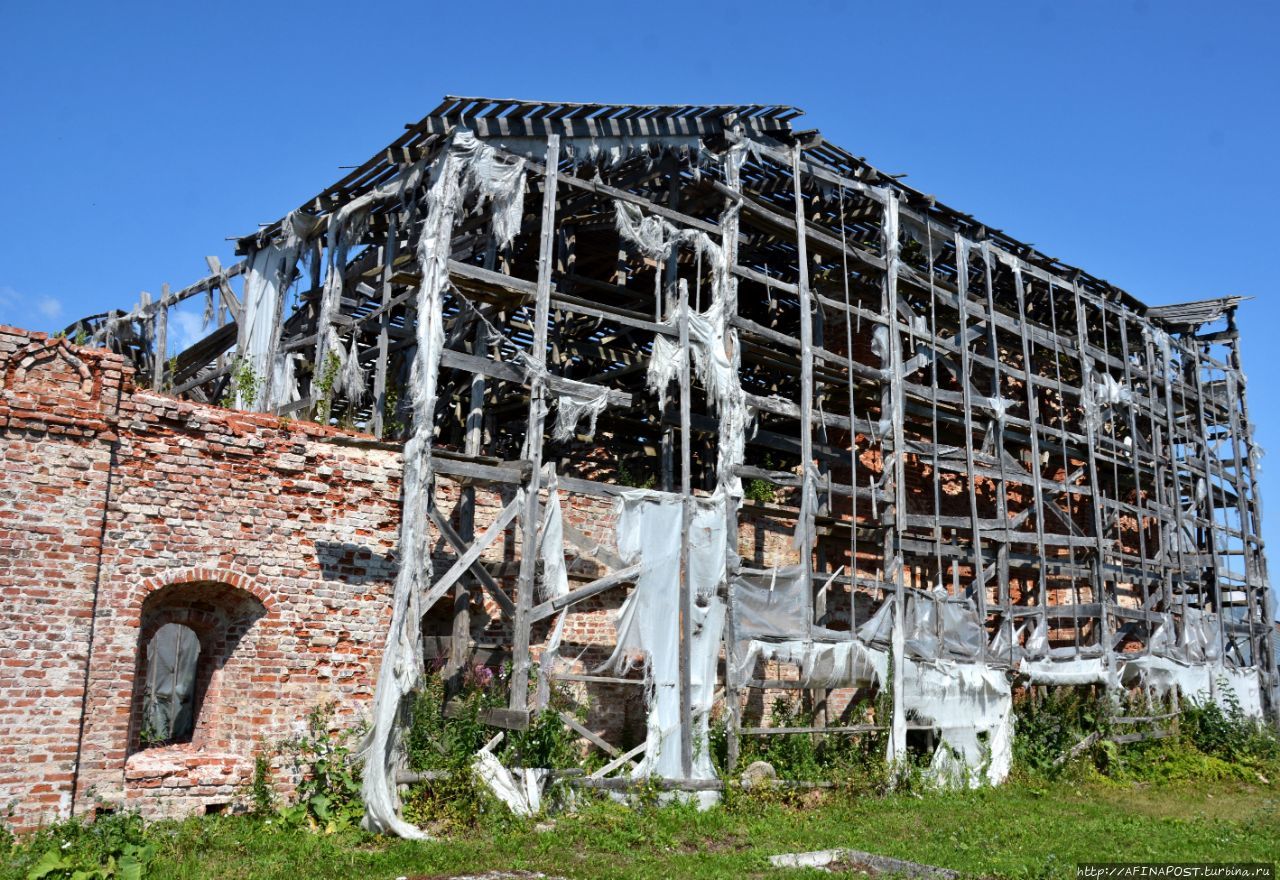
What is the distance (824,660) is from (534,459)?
4515mm

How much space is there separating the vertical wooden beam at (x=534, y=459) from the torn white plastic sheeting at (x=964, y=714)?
5.47 metres

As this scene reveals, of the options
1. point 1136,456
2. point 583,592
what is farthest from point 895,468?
point 1136,456

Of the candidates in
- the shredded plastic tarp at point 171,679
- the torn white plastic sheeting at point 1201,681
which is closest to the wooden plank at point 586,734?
the shredded plastic tarp at point 171,679

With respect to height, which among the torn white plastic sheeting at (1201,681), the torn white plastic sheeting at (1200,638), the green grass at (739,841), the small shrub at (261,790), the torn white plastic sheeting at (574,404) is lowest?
the green grass at (739,841)

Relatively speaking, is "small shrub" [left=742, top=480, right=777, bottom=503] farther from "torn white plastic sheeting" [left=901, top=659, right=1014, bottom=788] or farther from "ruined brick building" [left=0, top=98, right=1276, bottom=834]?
"torn white plastic sheeting" [left=901, top=659, right=1014, bottom=788]

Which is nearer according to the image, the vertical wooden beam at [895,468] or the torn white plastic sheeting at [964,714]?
the vertical wooden beam at [895,468]

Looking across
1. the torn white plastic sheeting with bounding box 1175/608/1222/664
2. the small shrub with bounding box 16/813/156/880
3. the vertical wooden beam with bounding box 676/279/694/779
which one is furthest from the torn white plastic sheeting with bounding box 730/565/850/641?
the torn white plastic sheeting with bounding box 1175/608/1222/664

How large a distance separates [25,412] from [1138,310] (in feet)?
63.7

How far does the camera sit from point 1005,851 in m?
9.78

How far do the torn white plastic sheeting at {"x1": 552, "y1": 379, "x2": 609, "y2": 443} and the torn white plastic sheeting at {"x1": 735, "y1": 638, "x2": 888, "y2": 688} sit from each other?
332cm

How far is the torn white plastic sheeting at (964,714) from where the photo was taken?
13859 mm

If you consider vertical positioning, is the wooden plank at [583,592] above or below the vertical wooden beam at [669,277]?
below

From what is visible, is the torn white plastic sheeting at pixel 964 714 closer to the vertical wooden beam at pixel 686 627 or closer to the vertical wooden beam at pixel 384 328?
the vertical wooden beam at pixel 686 627

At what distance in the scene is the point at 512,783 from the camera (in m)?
10.3
